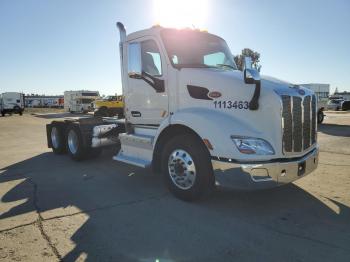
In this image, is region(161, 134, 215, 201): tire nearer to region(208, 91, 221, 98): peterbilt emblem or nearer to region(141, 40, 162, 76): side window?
region(208, 91, 221, 98): peterbilt emblem

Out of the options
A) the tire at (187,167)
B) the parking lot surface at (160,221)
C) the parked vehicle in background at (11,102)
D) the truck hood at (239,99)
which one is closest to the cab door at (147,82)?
the truck hood at (239,99)

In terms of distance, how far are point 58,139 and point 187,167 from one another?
5.91m

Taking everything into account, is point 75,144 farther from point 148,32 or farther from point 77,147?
point 148,32

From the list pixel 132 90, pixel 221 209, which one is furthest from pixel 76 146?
pixel 221 209

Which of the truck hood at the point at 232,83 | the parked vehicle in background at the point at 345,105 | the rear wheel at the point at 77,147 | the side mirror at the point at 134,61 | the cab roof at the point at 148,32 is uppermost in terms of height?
the cab roof at the point at 148,32

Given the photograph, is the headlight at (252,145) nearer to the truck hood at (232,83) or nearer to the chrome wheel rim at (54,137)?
the truck hood at (232,83)

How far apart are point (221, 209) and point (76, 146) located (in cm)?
499

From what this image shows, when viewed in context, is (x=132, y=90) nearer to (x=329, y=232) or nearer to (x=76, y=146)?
(x=76, y=146)

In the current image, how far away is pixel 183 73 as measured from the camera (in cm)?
558

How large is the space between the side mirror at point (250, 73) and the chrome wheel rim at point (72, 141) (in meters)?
5.37

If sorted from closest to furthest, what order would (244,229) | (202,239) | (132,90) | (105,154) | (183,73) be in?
1. (202,239)
2. (244,229)
3. (183,73)
4. (132,90)
5. (105,154)

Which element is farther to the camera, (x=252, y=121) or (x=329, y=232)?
(x=252, y=121)

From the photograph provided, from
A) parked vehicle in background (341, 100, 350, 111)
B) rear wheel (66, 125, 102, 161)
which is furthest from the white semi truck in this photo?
parked vehicle in background (341, 100, 350, 111)

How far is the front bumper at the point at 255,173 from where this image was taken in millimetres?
4441
